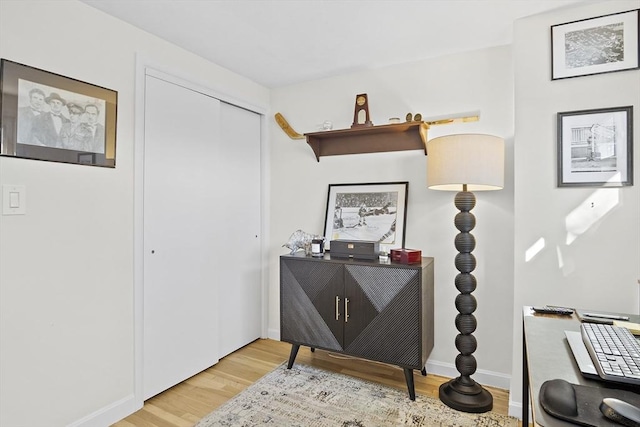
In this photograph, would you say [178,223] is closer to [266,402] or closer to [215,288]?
[215,288]

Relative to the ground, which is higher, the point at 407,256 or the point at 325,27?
the point at 325,27

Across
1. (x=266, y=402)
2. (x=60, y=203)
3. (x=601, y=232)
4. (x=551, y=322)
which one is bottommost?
(x=266, y=402)

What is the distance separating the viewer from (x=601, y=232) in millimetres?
2018

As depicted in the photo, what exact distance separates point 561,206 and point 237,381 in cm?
243

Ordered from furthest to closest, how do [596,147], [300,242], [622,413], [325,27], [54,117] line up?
[300,242]
[325,27]
[596,147]
[54,117]
[622,413]

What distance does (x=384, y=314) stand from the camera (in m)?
2.38

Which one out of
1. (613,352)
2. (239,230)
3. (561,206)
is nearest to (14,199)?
(239,230)

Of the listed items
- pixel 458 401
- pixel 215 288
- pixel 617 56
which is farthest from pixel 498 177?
pixel 215 288

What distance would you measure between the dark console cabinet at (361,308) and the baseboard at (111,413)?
41.9 inches

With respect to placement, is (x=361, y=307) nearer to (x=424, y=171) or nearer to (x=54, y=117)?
(x=424, y=171)

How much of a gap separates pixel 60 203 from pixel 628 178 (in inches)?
120

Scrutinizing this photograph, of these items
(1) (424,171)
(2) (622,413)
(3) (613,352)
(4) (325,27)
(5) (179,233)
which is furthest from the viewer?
(1) (424,171)

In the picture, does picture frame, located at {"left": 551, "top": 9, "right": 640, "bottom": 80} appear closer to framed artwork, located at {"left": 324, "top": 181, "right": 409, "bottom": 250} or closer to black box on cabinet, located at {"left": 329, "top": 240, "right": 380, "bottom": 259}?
framed artwork, located at {"left": 324, "top": 181, "right": 409, "bottom": 250}

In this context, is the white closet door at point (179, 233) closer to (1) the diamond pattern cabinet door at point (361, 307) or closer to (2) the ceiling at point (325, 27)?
(2) the ceiling at point (325, 27)
